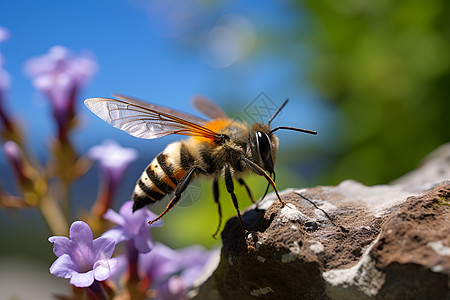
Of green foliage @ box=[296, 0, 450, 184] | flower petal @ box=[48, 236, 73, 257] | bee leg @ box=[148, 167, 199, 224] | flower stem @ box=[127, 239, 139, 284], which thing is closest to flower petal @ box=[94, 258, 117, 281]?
flower petal @ box=[48, 236, 73, 257]

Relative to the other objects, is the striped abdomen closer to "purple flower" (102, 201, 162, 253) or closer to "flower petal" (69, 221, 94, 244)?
"purple flower" (102, 201, 162, 253)

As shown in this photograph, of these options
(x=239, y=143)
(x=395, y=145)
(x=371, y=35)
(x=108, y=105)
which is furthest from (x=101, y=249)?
(x=371, y=35)

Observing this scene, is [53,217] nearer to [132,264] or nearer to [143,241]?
[132,264]

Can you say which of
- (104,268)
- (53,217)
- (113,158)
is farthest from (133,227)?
(53,217)

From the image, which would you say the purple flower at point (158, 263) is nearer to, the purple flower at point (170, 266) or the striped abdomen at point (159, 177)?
the purple flower at point (170, 266)

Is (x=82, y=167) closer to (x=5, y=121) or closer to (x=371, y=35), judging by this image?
(x=5, y=121)

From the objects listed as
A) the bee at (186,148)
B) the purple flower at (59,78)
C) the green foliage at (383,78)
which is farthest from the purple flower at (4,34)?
the green foliage at (383,78)
